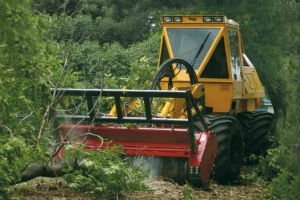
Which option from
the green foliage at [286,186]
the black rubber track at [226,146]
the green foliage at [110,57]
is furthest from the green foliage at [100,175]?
the green foliage at [110,57]

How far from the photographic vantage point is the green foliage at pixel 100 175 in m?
8.56

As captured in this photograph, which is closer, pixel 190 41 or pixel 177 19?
pixel 190 41

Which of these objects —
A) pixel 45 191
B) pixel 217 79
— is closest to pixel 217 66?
pixel 217 79

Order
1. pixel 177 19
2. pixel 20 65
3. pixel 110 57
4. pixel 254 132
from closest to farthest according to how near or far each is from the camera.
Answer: pixel 20 65 < pixel 177 19 < pixel 254 132 < pixel 110 57

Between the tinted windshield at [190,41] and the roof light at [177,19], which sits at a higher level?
the roof light at [177,19]

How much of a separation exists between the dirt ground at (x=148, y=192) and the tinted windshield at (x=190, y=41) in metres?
2.71

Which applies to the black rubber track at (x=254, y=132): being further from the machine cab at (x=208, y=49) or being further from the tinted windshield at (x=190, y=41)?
the tinted windshield at (x=190, y=41)

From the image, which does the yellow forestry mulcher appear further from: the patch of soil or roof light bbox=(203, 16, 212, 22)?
the patch of soil

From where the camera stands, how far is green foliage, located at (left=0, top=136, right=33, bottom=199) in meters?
6.85

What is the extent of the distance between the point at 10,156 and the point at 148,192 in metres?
2.98

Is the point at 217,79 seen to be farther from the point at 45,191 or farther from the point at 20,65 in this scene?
the point at 20,65

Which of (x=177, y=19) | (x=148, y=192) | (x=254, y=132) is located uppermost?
(x=177, y=19)

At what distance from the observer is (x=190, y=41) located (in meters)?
13.5

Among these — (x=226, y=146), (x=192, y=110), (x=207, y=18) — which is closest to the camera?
(x=192, y=110)
